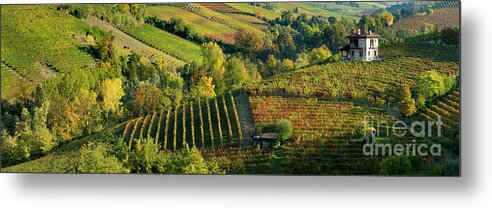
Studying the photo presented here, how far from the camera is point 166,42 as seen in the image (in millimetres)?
8984

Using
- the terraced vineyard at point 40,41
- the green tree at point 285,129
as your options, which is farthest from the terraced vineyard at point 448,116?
the terraced vineyard at point 40,41

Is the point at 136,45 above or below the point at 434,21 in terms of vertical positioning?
below

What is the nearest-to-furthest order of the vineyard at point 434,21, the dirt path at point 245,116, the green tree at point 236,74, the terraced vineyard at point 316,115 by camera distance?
the vineyard at point 434,21 → the terraced vineyard at point 316,115 → the dirt path at point 245,116 → the green tree at point 236,74

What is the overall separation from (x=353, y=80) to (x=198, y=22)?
1.85 m

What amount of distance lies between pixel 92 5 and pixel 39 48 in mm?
799

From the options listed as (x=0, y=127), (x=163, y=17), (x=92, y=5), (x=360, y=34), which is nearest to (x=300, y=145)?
(x=360, y=34)

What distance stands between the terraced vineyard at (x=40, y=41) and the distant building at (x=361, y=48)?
2899 millimetres

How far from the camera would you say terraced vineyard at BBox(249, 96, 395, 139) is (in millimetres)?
8453

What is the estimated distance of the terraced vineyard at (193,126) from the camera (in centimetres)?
862

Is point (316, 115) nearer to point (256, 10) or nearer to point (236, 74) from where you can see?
point (236, 74)

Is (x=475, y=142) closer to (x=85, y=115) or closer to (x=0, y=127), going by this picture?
(x=85, y=115)

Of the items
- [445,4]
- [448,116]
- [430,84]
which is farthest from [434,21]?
[448,116]

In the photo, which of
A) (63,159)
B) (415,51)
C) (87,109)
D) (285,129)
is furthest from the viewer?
(87,109)

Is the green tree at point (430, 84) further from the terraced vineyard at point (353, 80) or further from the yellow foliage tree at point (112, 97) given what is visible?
the yellow foliage tree at point (112, 97)
